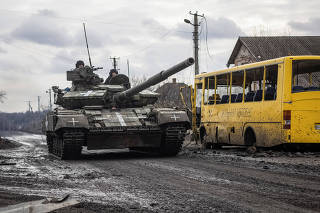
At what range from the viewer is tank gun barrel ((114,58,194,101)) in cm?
1266

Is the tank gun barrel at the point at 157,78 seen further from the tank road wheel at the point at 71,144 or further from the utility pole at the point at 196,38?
the utility pole at the point at 196,38

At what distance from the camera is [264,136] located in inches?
572

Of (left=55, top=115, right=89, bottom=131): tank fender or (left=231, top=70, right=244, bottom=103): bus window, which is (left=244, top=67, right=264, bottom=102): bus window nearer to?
(left=231, top=70, right=244, bottom=103): bus window

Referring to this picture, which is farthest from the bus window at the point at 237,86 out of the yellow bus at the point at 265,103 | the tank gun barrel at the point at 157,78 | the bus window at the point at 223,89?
the tank gun barrel at the point at 157,78

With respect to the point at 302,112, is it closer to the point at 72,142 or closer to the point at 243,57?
the point at 72,142

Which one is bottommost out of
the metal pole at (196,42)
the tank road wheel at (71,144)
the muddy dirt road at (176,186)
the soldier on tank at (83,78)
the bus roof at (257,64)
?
the muddy dirt road at (176,186)

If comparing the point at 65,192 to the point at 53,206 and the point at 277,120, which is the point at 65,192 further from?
the point at 277,120

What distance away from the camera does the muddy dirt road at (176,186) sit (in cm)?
617

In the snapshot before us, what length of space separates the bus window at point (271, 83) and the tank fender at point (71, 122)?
4.80 meters

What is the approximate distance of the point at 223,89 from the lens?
17.1 metres

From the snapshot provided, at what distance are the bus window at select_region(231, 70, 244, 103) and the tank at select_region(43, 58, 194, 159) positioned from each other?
1961 mm

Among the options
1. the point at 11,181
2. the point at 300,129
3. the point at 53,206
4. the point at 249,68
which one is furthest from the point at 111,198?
the point at 249,68

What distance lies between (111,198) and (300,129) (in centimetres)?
784

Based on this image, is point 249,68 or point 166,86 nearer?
point 249,68
